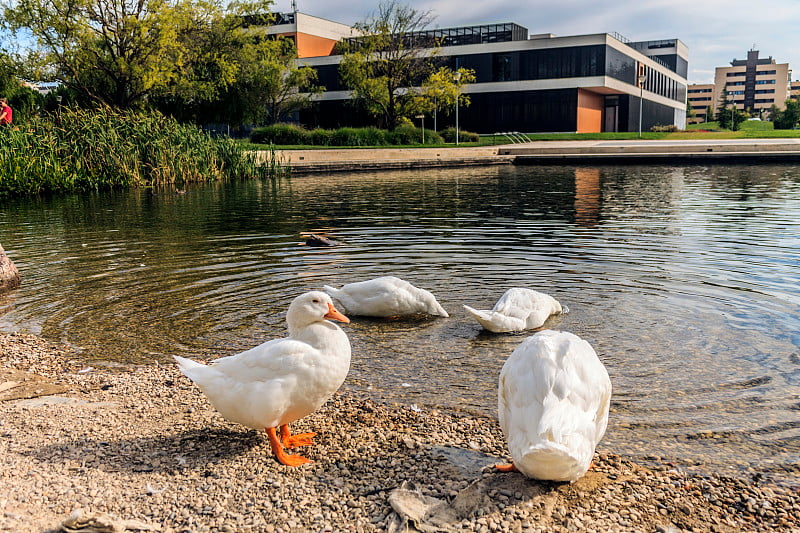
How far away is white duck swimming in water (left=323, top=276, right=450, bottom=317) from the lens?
25.2 feet

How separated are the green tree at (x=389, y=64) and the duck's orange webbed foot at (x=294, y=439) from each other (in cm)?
5369

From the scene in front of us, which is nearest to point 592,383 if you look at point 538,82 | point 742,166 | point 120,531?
point 120,531

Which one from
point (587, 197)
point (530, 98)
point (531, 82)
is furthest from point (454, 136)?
point (587, 197)

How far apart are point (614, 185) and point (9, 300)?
820 inches

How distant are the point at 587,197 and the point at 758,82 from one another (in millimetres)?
186802

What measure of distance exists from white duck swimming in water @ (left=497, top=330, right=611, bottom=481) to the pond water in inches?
39.6

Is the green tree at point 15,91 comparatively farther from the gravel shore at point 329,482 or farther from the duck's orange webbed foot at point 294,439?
the duck's orange webbed foot at point 294,439

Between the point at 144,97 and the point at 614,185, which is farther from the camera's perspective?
the point at 144,97

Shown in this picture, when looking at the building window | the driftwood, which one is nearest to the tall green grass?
the driftwood

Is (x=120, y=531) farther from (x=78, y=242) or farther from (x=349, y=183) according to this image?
(x=349, y=183)

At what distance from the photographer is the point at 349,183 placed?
89.9ft

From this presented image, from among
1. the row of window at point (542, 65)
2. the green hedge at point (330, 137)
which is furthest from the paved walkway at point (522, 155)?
the row of window at point (542, 65)

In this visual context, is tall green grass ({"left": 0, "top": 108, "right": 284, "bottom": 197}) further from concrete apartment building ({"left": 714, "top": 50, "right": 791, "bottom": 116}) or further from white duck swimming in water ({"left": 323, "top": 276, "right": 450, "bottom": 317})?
concrete apartment building ({"left": 714, "top": 50, "right": 791, "bottom": 116})

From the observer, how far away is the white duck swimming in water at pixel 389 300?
7672mm
